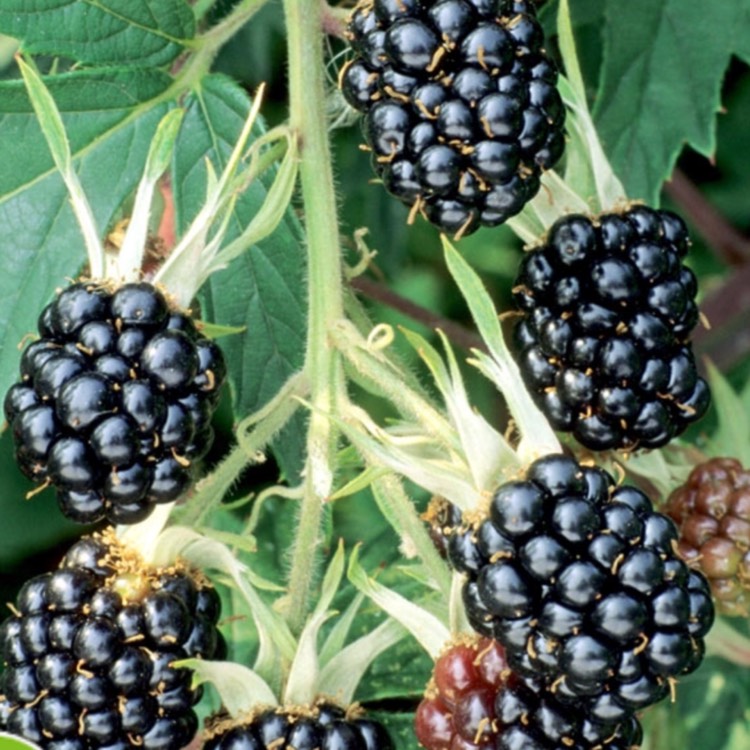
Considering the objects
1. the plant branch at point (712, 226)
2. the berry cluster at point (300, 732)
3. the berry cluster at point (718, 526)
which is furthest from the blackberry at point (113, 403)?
the plant branch at point (712, 226)

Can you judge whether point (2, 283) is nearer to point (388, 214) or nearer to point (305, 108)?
point (305, 108)

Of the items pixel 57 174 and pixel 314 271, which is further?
pixel 57 174

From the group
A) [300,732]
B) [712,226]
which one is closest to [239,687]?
[300,732]

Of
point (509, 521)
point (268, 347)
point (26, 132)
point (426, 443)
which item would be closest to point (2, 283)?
point (26, 132)

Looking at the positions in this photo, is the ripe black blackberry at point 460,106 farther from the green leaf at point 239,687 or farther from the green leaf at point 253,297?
the green leaf at point 239,687

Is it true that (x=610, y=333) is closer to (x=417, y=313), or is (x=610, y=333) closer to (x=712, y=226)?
(x=417, y=313)

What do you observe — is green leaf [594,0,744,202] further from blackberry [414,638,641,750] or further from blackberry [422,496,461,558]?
blackberry [414,638,641,750]

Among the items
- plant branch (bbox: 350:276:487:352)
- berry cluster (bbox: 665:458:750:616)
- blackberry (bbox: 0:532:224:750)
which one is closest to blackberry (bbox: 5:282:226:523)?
blackberry (bbox: 0:532:224:750)
